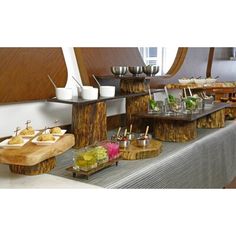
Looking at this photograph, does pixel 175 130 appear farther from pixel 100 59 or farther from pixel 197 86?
pixel 197 86

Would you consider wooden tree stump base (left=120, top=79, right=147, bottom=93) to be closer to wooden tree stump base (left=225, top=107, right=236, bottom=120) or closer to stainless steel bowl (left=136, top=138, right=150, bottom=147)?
stainless steel bowl (left=136, top=138, right=150, bottom=147)

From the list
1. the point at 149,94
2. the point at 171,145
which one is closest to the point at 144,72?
the point at 149,94

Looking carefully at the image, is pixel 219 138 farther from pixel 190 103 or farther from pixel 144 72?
pixel 144 72

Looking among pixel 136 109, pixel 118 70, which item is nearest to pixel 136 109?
pixel 136 109

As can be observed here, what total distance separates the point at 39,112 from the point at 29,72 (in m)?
0.19

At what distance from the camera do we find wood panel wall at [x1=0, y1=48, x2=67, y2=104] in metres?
1.35

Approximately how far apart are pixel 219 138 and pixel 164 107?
42cm

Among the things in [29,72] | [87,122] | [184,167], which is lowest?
[184,167]

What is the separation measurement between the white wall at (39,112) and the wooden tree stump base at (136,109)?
335 millimetres

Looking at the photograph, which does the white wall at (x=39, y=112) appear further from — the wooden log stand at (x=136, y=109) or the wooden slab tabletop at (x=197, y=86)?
the wooden slab tabletop at (x=197, y=86)

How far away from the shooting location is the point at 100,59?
1.86 meters

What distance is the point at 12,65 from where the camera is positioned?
53.9 inches

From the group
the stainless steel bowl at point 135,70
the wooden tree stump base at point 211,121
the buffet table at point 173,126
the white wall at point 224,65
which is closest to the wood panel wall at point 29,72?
the stainless steel bowl at point 135,70

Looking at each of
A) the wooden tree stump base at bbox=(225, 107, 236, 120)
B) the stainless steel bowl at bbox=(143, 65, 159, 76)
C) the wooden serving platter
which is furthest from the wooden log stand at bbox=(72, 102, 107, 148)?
the wooden tree stump base at bbox=(225, 107, 236, 120)
